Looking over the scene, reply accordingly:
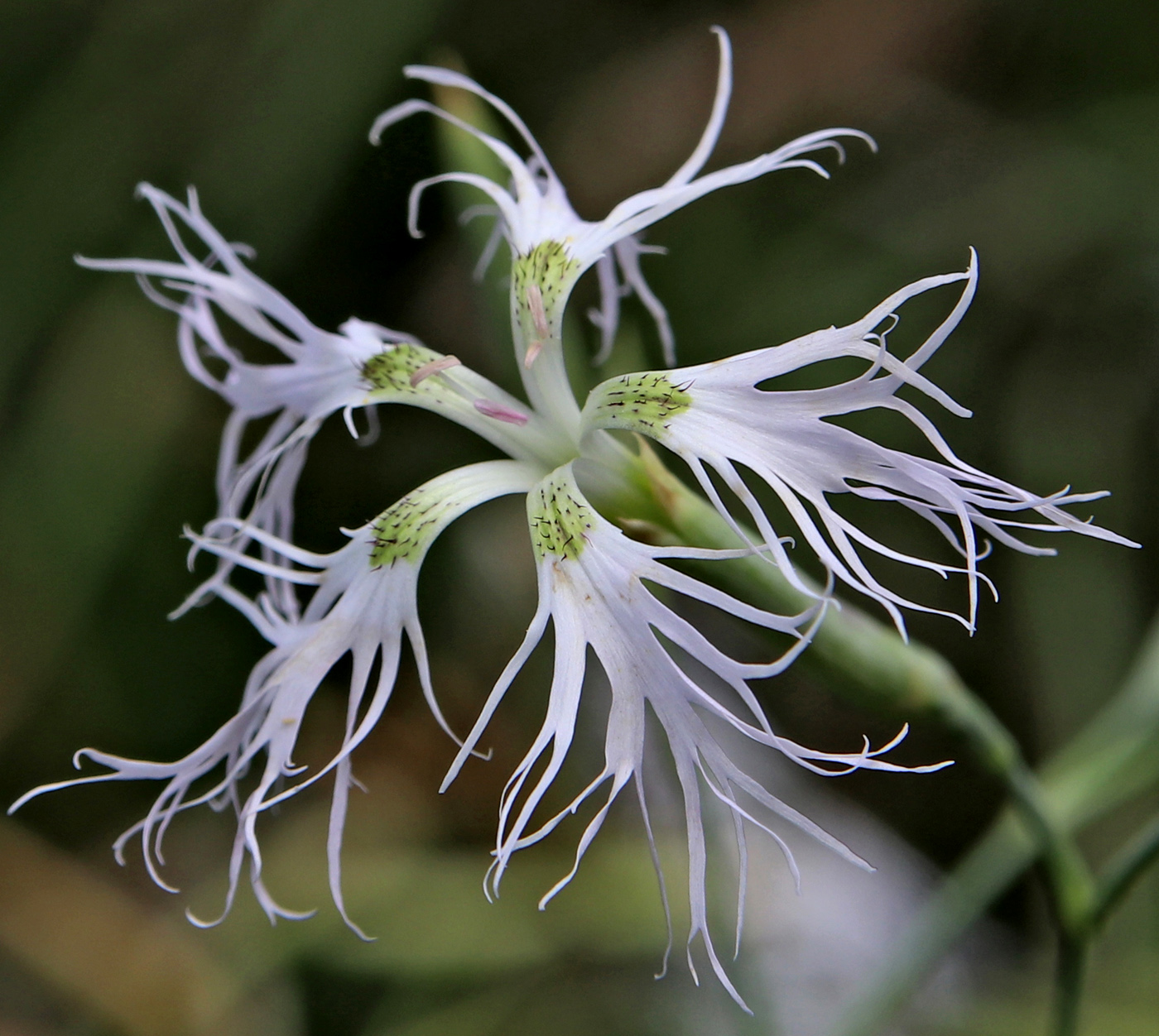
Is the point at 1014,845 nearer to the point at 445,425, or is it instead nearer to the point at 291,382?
the point at 291,382

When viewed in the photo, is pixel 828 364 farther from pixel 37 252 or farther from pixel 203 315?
pixel 37 252

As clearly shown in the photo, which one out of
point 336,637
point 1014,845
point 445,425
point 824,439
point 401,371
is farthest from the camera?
point 445,425

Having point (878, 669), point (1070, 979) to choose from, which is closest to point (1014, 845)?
point (1070, 979)

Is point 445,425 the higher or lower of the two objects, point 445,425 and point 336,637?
the lower

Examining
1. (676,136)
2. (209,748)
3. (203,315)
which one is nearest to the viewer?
(209,748)

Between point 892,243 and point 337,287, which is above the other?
point 337,287

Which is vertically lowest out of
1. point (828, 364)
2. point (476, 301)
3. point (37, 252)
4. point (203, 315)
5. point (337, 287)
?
point (828, 364)

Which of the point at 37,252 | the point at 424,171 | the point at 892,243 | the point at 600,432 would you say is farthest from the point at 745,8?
the point at 600,432
